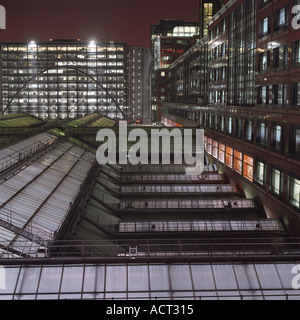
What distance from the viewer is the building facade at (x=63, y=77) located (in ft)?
576

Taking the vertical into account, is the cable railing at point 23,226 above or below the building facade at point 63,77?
below

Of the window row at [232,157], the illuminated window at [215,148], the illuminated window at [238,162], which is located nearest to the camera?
the window row at [232,157]

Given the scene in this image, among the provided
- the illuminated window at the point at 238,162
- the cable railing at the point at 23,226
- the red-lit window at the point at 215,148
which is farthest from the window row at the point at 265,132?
the cable railing at the point at 23,226

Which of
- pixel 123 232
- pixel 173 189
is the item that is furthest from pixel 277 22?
pixel 123 232

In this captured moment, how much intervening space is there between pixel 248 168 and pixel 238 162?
4.19 m

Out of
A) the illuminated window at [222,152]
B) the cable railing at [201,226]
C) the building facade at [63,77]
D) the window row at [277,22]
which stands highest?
the building facade at [63,77]

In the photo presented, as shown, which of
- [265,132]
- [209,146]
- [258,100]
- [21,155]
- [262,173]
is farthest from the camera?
[209,146]

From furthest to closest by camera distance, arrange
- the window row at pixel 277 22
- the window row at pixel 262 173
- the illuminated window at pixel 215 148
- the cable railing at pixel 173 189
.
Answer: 1. the illuminated window at pixel 215 148
2. the cable railing at pixel 173 189
3. the window row at pixel 277 22
4. the window row at pixel 262 173

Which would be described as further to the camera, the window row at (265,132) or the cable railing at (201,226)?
the window row at (265,132)

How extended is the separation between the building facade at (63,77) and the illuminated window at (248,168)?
136 meters

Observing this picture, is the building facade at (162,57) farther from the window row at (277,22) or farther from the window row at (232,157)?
the window row at (277,22)

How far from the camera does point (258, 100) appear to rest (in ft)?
145

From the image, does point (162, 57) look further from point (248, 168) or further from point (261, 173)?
point (261, 173)

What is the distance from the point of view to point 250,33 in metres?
47.8
